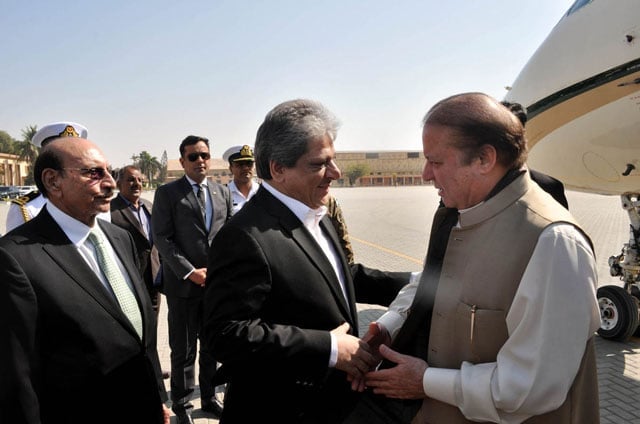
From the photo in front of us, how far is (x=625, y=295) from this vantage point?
18.2ft

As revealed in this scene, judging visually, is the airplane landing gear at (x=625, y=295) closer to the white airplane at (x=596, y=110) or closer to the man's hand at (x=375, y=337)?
the white airplane at (x=596, y=110)

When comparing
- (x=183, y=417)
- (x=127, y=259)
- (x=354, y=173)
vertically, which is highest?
(x=127, y=259)

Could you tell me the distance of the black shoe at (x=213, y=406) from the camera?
4.16m

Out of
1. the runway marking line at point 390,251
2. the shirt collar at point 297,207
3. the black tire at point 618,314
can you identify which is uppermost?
the shirt collar at point 297,207

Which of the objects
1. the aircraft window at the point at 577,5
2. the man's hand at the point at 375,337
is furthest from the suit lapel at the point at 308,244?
the aircraft window at the point at 577,5

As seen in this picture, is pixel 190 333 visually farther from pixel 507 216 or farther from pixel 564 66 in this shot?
pixel 564 66

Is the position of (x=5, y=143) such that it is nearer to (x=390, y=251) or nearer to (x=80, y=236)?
(x=390, y=251)

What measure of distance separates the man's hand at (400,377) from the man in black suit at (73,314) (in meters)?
1.12

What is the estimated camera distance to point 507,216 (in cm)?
151

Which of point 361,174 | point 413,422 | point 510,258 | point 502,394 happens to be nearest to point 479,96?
point 510,258

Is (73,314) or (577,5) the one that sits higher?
(577,5)

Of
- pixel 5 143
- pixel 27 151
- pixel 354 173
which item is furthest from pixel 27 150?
pixel 354 173

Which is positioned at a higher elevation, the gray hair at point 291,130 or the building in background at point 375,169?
the gray hair at point 291,130

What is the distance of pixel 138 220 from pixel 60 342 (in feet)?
10.5
